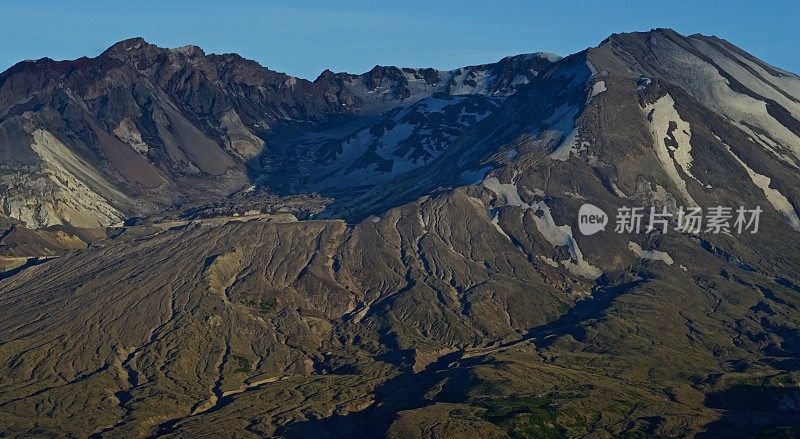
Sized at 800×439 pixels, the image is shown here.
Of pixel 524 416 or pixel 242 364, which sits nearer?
pixel 524 416

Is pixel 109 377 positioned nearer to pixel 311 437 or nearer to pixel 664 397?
pixel 311 437

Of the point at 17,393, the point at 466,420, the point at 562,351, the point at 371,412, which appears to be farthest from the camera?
the point at 562,351

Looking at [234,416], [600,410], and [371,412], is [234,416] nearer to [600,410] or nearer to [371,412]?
[371,412]

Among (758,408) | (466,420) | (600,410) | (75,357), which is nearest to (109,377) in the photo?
(75,357)

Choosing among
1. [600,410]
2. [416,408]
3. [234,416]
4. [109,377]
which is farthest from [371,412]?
[109,377]

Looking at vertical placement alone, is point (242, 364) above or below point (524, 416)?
above

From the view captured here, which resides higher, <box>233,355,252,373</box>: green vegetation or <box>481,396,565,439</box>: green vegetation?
<box>233,355,252,373</box>: green vegetation

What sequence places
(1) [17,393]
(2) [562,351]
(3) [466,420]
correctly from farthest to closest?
(2) [562,351], (1) [17,393], (3) [466,420]

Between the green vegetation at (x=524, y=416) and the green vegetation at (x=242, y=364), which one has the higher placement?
the green vegetation at (x=242, y=364)

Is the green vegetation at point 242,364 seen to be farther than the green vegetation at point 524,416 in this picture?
Yes

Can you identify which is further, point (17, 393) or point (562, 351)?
point (562, 351)

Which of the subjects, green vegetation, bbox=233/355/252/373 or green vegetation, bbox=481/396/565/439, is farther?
green vegetation, bbox=233/355/252/373
